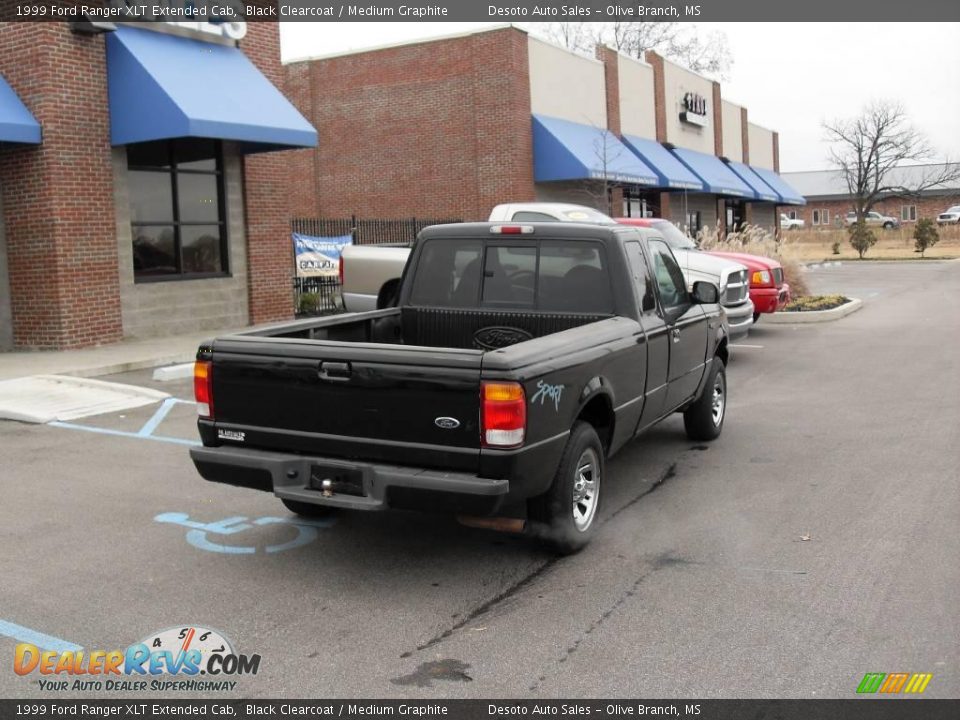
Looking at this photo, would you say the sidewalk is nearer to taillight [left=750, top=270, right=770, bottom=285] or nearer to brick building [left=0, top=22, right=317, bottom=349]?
brick building [left=0, top=22, right=317, bottom=349]

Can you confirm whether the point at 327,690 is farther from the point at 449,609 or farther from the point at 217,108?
the point at 217,108

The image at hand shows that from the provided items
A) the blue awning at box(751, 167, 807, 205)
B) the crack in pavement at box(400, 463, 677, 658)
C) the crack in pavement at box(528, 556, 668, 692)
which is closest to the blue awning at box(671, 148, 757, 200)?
the blue awning at box(751, 167, 807, 205)

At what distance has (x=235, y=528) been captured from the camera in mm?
6148

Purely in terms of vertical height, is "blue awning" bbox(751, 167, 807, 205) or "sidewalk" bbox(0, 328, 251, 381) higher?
"blue awning" bbox(751, 167, 807, 205)

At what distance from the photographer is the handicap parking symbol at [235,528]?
5766mm

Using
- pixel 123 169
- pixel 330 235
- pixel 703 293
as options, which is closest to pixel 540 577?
pixel 703 293

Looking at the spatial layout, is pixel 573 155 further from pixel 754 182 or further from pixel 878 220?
pixel 878 220

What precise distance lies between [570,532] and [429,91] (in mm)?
24517

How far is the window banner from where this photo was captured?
20.0 m

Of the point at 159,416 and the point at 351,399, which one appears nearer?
the point at 351,399

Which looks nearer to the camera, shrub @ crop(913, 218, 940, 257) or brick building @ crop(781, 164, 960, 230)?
shrub @ crop(913, 218, 940, 257)

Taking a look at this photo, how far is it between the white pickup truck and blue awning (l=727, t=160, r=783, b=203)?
2939cm

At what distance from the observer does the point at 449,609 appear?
4848mm

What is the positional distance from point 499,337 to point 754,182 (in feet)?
133
